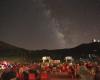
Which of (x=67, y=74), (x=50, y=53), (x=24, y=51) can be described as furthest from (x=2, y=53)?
(x=67, y=74)

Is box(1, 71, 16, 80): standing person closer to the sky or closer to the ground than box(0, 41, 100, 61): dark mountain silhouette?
closer to the ground

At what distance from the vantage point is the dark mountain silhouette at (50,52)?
2237 cm

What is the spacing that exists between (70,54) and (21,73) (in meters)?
12.3

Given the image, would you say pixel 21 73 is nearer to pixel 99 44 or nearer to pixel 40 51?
pixel 40 51

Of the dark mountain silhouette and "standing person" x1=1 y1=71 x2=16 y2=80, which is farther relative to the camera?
the dark mountain silhouette

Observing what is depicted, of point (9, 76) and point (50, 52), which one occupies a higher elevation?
point (50, 52)

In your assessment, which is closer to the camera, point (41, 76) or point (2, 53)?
point (41, 76)

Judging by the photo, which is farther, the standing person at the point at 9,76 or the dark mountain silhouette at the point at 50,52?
the dark mountain silhouette at the point at 50,52

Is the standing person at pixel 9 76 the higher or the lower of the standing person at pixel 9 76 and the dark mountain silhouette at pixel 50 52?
the lower

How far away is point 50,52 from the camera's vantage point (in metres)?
23.2

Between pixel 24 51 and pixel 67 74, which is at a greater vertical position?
pixel 24 51

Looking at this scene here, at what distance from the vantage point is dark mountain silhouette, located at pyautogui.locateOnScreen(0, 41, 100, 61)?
22372 mm

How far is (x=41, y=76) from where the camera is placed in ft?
38.2

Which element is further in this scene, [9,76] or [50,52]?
[50,52]
